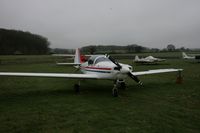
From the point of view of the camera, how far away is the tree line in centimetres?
7538

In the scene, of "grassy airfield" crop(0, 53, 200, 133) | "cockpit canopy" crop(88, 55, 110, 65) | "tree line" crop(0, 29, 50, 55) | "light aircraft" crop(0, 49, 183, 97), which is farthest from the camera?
"tree line" crop(0, 29, 50, 55)

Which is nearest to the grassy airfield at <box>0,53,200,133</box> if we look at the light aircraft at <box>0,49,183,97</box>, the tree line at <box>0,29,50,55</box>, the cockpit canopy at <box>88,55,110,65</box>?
the light aircraft at <box>0,49,183,97</box>

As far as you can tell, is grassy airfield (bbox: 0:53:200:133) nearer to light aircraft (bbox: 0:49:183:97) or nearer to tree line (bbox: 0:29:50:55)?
light aircraft (bbox: 0:49:183:97)

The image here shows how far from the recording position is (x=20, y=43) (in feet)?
262

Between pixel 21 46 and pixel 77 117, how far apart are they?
81.2m

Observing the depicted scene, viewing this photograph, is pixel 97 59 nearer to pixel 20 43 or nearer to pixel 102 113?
pixel 102 113

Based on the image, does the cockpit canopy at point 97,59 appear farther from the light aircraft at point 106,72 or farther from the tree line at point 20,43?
the tree line at point 20,43

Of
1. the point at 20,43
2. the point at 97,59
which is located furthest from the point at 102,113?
the point at 20,43

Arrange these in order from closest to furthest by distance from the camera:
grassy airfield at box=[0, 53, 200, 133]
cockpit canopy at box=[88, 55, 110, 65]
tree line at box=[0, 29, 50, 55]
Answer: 1. grassy airfield at box=[0, 53, 200, 133]
2. cockpit canopy at box=[88, 55, 110, 65]
3. tree line at box=[0, 29, 50, 55]

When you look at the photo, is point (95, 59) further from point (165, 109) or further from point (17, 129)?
point (17, 129)


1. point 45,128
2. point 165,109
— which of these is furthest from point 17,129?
point 165,109

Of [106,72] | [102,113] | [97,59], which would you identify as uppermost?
[97,59]

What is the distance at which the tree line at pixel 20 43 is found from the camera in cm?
7538

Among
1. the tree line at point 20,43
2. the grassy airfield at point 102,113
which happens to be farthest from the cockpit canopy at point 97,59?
the tree line at point 20,43
